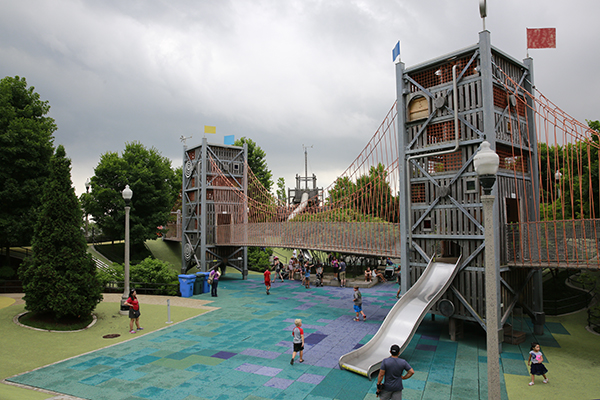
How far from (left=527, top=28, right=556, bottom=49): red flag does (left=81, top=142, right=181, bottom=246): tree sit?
2757 cm

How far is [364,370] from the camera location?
960 cm

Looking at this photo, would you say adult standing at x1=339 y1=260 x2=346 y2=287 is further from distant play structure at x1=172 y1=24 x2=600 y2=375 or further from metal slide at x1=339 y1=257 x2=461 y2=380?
metal slide at x1=339 y1=257 x2=461 y2=380

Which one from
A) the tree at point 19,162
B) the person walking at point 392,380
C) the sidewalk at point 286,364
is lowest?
the sidewalk at point 286,364

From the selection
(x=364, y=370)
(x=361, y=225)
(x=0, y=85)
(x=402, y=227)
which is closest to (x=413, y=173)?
(x=402, y=227)

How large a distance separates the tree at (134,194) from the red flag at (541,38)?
90.4 ft

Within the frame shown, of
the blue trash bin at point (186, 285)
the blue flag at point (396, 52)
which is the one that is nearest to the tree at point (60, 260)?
the blue trash bin at point (186, 285)

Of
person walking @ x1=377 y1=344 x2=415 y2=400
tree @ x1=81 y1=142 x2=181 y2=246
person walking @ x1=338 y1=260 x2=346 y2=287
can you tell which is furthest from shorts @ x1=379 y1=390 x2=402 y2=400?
tree @ x1=81 y1=142 x2=181 y2=246

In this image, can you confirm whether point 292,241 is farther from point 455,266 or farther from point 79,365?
point 79,365

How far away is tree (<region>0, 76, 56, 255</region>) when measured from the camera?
65.9 ft

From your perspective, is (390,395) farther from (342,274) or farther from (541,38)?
(342,274)

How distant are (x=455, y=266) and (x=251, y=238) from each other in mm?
14530

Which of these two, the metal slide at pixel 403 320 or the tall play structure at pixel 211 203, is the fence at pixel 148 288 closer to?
the tall play structure at pixel 211 203

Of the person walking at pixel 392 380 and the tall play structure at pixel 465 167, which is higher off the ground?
the tall play structure at pixel 465 167

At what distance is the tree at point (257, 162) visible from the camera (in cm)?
4316
